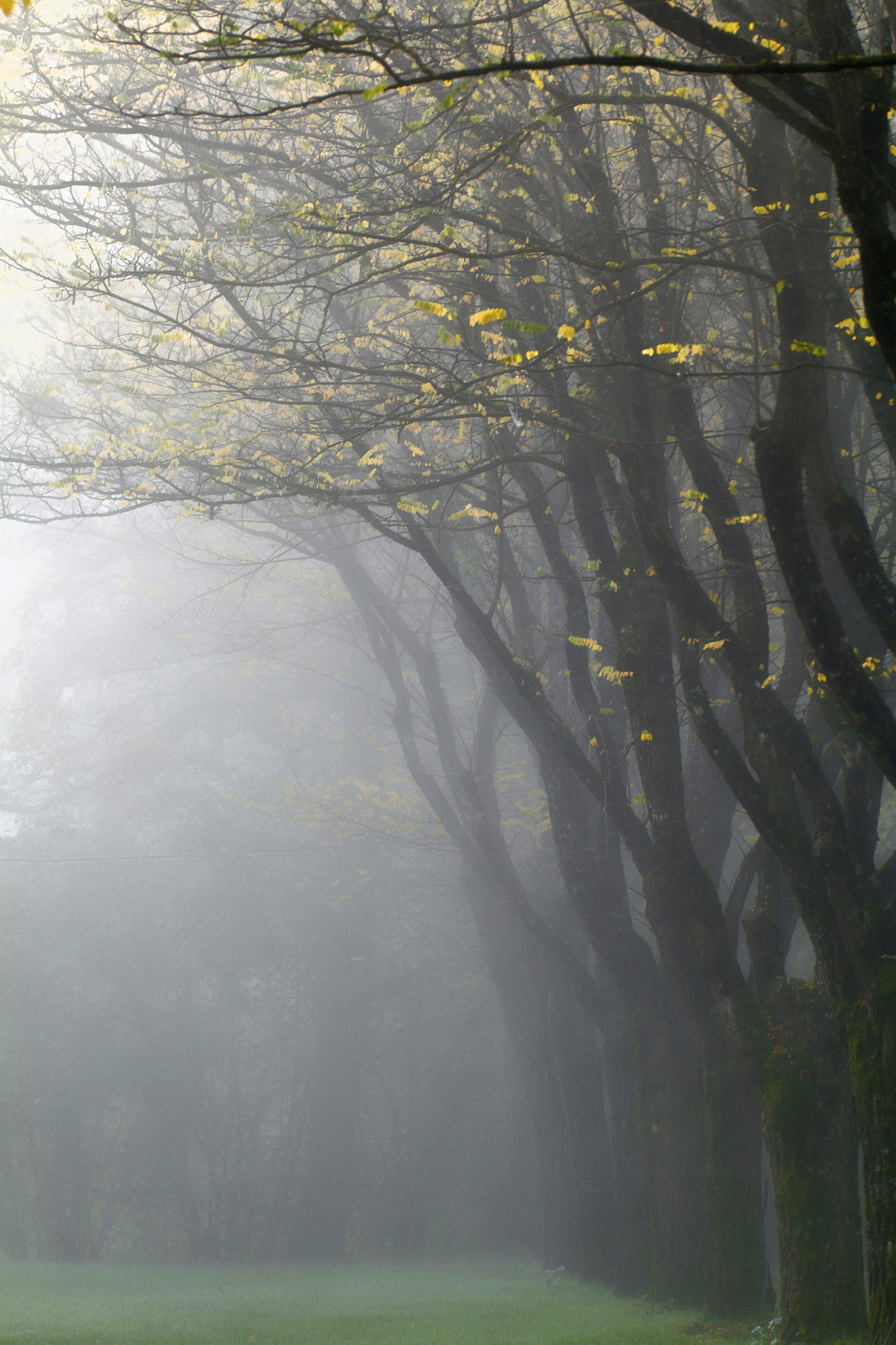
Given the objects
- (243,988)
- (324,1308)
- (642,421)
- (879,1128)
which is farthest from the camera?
(243,988)

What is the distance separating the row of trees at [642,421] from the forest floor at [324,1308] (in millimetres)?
791

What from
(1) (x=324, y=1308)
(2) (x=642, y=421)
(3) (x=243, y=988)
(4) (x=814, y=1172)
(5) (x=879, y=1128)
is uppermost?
(2) (x=642, y=421)

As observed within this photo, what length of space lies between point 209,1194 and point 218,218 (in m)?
16.0

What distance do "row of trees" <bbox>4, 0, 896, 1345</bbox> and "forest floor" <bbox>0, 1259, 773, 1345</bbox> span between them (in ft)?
2.60

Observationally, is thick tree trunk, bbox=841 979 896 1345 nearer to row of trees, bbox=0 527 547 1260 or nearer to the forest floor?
the forest floor

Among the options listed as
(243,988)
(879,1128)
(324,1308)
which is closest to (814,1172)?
(879,1128)

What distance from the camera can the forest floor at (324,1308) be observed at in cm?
759

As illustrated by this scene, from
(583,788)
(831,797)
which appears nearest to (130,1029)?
(583,788)

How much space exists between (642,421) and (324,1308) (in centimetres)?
973

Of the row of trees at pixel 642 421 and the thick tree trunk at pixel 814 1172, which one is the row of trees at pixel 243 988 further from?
the thick tree trunk at pixel 814 1172

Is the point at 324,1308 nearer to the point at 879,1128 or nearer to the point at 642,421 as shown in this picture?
the point at 879,1128

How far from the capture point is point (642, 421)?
7121 millimetres

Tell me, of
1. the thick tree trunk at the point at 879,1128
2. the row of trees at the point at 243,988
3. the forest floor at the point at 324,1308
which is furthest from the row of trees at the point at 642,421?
the row of trees at the point at 243,988

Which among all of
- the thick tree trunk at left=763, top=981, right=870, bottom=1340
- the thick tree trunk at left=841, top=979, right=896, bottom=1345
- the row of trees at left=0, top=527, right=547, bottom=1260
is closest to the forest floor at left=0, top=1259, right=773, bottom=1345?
the thick tree trunk at left=763, top=981, right=870, bottom=1340
